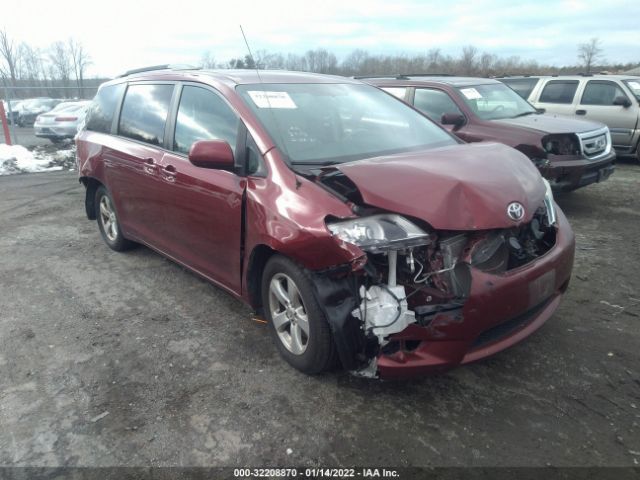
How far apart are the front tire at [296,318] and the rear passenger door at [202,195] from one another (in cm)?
38

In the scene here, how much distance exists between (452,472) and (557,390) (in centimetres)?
95

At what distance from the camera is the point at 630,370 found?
3.04 m

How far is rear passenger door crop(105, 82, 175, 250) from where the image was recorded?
13.5 feet

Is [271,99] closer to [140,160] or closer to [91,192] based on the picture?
Answer: [140,160]

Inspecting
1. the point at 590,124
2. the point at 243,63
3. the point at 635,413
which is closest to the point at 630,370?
the point at 635,413

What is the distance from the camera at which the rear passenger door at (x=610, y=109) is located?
32.3 ft

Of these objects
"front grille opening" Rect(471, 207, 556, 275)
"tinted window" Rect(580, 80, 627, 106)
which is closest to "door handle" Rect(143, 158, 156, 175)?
"front grille opening" Rect(471, 207, 556, 275)

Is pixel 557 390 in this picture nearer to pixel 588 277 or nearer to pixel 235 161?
pixel 588 277

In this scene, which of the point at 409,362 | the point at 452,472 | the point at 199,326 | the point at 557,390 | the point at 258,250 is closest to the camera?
the point at 452,472

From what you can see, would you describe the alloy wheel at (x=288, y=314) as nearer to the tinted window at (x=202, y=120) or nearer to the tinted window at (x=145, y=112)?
the tinted window at (x=202, y=120)

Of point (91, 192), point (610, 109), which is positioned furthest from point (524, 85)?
point (91, 192)

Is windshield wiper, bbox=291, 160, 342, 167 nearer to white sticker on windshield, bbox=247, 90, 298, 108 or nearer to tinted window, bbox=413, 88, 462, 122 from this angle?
white sticker on windshield, bbox=247, 90, 298, 108

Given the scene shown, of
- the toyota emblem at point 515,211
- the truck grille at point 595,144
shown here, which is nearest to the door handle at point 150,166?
the toyota emblem at point 515,211

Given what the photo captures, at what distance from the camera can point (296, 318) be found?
296cm
